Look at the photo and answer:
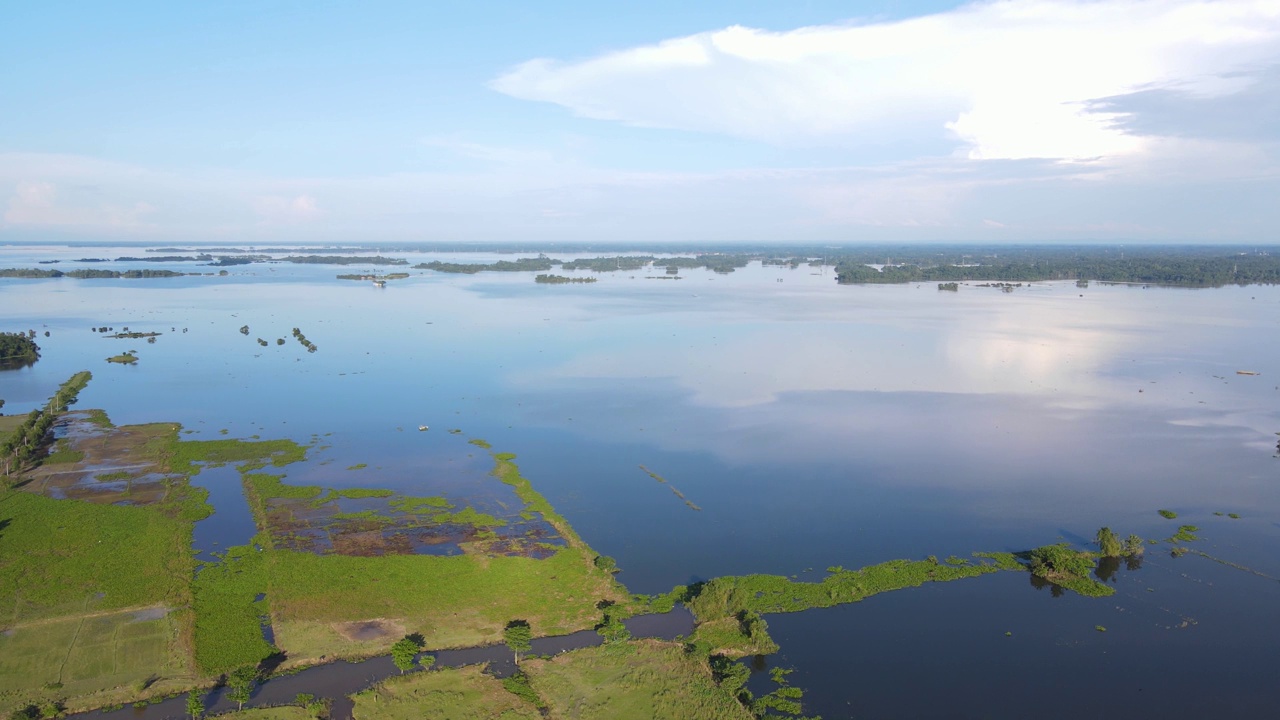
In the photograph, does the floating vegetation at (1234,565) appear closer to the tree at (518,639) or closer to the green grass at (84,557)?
the tree at (518,639)

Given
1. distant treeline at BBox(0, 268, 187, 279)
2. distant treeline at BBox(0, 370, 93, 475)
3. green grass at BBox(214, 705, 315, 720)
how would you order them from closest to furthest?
green grass at BBox(214, 705, 315, 720) → distant treeline at BBox(0, 370, 93, 475) → distant treeline at BBox(0, 268, 187, 279)

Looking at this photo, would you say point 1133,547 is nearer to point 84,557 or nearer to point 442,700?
point 442,700

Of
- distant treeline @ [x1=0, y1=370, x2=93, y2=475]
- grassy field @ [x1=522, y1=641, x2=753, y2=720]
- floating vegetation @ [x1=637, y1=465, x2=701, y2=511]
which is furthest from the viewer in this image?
distant treeline @ [x1=0, y1=370, x2=93, y2=475]

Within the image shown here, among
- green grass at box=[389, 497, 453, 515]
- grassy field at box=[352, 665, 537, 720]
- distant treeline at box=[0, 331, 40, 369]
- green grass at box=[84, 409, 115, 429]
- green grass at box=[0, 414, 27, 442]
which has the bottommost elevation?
grassy field at box=[352, 665, 537, 720]

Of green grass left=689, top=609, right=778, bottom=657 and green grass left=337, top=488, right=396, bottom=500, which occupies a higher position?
green grass left=337, top=488, right=396, bottom=500

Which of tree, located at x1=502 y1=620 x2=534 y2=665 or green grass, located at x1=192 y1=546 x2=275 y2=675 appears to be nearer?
green grass, located at x1=192 y1=546 x2=275 y2=675

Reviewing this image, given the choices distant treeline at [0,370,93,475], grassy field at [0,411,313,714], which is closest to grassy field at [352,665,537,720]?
grassy field at [0,411,313,714]

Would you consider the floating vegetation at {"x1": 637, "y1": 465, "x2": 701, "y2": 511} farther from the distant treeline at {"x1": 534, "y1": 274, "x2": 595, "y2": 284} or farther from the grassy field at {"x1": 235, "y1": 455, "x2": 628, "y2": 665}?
the distant treeline at {"x1": 534, "y1": 274, "x2": 595, "y2": 284}
